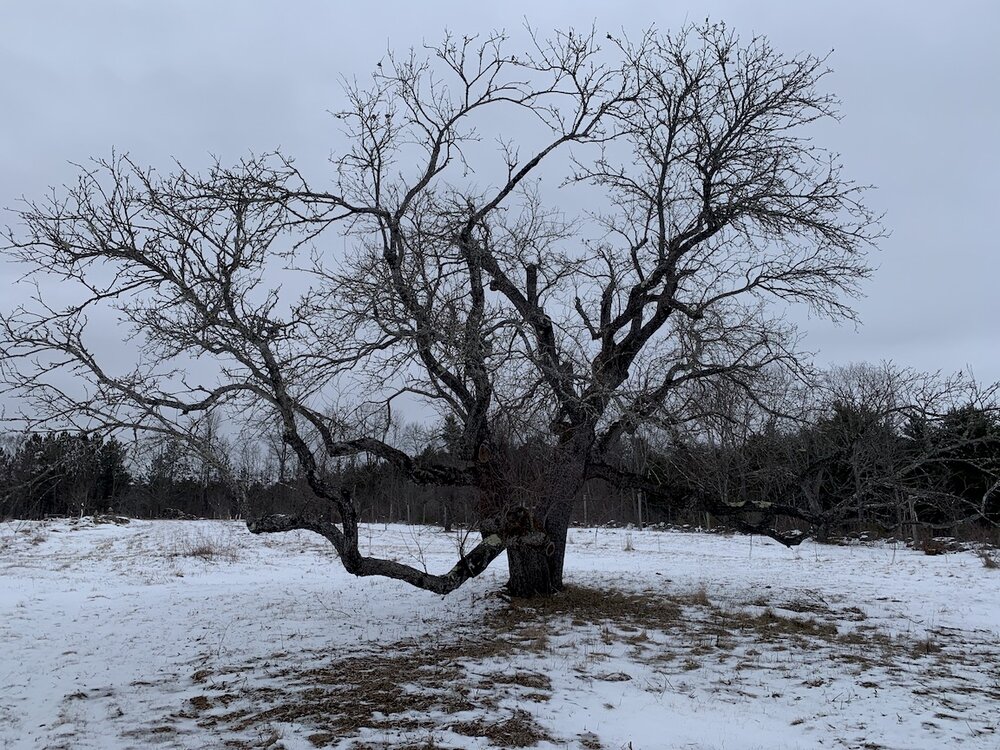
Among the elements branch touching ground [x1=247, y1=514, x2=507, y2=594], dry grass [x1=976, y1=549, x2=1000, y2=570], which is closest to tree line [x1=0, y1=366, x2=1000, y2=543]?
branch touching ground [x1=247, y1=514, x2=507, y2=594]

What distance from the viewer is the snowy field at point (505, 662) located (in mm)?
5219

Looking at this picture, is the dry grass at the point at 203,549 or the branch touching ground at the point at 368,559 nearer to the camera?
the branch touching ground at the point at 368,559

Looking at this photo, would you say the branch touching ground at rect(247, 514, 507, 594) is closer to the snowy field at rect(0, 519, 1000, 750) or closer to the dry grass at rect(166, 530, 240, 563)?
the snowy field at rect(0, 519, 1000, 750)

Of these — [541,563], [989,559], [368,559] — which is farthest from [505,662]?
[989,559]

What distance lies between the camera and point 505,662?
718 centimetres

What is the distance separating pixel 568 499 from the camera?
1044cm

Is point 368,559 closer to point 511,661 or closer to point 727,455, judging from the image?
point 511,661

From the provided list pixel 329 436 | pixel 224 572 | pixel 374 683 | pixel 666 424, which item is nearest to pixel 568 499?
pixel 666 424

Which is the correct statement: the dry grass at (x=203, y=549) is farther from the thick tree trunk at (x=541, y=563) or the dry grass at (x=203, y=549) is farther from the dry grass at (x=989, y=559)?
the dry grass at (x=989, y=559)

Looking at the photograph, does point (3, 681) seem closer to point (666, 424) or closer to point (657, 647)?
point (657, 647)

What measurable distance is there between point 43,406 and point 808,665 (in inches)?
307

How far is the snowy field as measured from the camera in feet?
17.1

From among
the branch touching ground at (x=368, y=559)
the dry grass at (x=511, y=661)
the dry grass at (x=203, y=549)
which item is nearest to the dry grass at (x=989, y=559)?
the dry grass at (x=511, y=661)

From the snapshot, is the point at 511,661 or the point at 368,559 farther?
the point at 368,559
